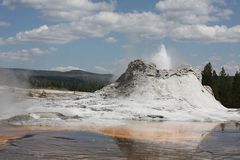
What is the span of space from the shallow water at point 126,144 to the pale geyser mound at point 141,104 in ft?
12.9

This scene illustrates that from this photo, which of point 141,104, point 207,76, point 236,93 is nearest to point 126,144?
point 141,104

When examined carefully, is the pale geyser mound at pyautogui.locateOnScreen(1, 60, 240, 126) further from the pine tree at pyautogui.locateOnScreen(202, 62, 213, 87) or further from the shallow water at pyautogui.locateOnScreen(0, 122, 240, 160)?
the pine tree at pyautogui.locateOnScreen(202, 62, 213, 87)

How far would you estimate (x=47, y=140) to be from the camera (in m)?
15.8

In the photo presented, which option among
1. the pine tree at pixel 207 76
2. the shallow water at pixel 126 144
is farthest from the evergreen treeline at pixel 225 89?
the shallow water at pixel 126 144

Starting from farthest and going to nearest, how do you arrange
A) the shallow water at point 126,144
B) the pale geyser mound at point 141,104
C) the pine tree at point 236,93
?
the pine tree at point 236,93
the pale geyser mound at point 141,104
the shallow water at point 126,144

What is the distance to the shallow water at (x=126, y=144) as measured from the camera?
516 inches

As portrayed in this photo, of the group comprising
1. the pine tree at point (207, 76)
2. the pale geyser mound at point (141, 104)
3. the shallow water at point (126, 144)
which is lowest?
the shallow water at point (126, 144)

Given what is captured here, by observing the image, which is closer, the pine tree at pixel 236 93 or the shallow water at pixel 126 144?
the shallow water at pixel 126 144

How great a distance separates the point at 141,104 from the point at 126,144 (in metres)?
11.2

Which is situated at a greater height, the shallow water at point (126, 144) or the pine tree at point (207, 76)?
the pine tree at point (207, 76)

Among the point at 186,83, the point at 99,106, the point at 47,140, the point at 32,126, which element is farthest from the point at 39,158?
the point at 186,83

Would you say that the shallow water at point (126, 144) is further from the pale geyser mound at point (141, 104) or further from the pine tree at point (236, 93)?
the pine tree at point (236, 93)

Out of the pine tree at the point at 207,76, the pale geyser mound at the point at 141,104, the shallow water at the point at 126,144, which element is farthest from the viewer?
the pine tree at the point at 207,76

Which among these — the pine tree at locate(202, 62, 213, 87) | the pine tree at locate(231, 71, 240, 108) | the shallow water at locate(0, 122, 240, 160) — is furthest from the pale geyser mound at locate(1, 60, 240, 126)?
the pine tree at locate(202, 62, 213, 87)
